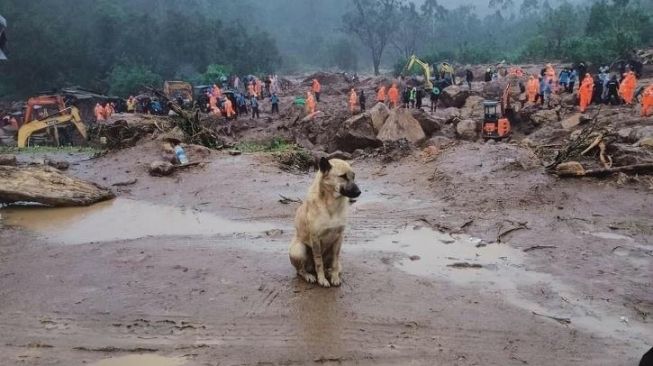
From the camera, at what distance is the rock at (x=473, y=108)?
23.6 metres

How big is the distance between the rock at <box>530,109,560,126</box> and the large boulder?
6622 millimetres

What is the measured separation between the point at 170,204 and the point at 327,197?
601cm

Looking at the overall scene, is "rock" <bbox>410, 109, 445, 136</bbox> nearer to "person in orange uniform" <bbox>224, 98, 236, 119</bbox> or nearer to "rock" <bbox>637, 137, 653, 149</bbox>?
"rock" <bbox>637, 137, 653, 149</bbox>

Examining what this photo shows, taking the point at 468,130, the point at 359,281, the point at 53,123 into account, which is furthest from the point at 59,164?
the point at 468,130

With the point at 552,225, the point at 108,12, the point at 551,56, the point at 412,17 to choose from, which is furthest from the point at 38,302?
the point at 412,17

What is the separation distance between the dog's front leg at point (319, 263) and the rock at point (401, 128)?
11.5 m

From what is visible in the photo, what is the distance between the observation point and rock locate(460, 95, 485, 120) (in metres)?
23.6

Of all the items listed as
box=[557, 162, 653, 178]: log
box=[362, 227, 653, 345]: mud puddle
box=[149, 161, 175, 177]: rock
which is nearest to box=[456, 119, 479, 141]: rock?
box=[557, 162, 653, 178]: log

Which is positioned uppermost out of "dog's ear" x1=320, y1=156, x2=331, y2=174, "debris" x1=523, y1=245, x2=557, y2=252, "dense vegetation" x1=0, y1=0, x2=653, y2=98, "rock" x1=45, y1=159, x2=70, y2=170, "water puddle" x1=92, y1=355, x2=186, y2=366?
"dense vegetation" x1=0, y1=0, x2=653, y2=98

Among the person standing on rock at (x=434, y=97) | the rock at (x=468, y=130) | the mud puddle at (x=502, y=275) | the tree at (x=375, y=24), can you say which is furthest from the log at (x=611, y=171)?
the tree at (x=375, y=24)

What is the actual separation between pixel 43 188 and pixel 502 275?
28.6 feet

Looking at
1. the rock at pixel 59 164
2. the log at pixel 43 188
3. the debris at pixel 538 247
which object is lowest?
the debris at pixel 538 247

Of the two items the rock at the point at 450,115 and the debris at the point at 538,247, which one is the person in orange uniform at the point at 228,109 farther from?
the debris at the point at 538,247

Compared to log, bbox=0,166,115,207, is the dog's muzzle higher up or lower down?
higher up
